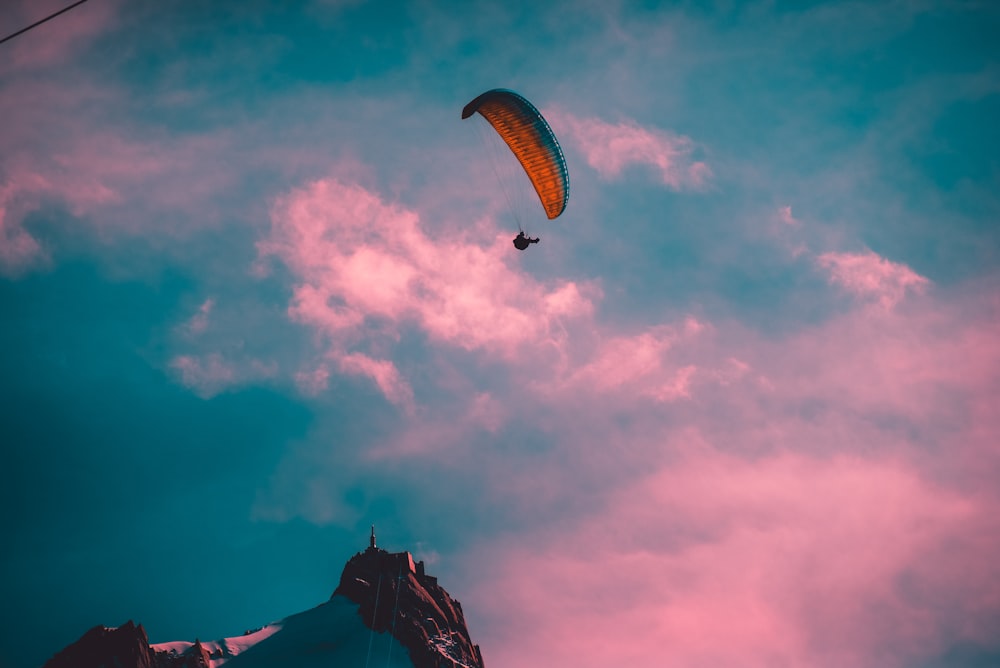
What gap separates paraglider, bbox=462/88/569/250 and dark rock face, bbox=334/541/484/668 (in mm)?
126845

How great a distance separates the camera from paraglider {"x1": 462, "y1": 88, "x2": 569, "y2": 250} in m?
51.9

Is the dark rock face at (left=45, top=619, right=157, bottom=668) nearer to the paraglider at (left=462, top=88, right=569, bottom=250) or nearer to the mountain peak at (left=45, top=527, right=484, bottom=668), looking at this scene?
the mountain peak at (left=45, top=527, right=484, bottom=668)

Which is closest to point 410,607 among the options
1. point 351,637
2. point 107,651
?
point 351,637

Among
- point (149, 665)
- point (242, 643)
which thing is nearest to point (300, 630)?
point (242, 643)

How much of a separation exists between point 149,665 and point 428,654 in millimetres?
53875

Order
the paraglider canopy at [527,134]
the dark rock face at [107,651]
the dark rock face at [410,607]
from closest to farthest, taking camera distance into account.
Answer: the paraglider canopy at [527,134]
the dark rock face at [107,651]
the dark rock face at [410,607]

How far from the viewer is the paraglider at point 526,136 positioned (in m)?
51.9

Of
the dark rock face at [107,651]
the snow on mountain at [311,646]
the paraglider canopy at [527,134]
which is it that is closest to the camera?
the paraglider canopy at [527,134]

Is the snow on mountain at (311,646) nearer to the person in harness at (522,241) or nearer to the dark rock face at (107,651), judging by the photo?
the dark rock face at (107,651)

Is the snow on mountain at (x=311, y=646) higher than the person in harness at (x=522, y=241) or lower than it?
higher

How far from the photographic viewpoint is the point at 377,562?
Result: 18125cm

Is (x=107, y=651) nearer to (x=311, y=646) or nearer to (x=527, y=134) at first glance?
(x=311, y=646)

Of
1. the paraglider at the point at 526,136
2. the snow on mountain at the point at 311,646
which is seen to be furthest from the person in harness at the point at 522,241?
the snow on mountain at the point at 311,646

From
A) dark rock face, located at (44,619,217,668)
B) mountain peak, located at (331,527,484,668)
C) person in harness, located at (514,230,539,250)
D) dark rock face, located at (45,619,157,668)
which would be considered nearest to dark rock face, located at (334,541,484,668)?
mountain peak, located at (331,527,484,668)
